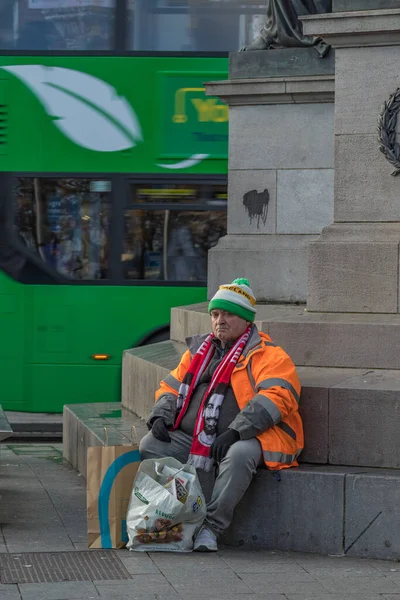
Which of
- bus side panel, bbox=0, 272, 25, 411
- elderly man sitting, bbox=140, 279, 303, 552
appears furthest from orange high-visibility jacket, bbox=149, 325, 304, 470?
bus side panel, bbox=0, 272, 25, 411

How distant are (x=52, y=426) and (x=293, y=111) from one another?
13.1ft

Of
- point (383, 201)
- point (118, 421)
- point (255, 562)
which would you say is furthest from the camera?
point (118, 421)

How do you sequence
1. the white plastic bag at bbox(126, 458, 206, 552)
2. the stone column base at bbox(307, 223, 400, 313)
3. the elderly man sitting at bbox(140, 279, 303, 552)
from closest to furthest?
the white plastic bag at bbox(126, 458, 206, 552), the elderly man sitting at bbox(140, 279, 303, 552), the stone column base at bbox(307, 223, 400, 313)

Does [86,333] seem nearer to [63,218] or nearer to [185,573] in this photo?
[63,218]

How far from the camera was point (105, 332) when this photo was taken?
13.1 m

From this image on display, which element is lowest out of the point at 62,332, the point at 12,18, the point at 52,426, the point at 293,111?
the point at 52,426

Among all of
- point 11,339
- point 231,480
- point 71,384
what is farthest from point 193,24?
point 231,480

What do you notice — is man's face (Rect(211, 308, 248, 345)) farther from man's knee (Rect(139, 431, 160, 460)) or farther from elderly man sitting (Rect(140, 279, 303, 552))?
man's knee (Rect(139, 431, 160, 460))

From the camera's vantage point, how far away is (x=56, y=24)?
42.8ft

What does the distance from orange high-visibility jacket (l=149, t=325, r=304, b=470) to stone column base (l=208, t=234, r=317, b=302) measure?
12.8 feet

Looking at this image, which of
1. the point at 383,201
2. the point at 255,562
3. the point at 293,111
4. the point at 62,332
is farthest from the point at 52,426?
the point at 255,562

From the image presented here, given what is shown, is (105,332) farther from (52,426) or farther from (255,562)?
(255,562)

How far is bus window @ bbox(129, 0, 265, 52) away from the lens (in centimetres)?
1298

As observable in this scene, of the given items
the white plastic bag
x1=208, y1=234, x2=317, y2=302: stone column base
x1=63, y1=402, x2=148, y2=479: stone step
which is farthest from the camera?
x1=208, y1=234, x2=317, y2=302: stone column base
